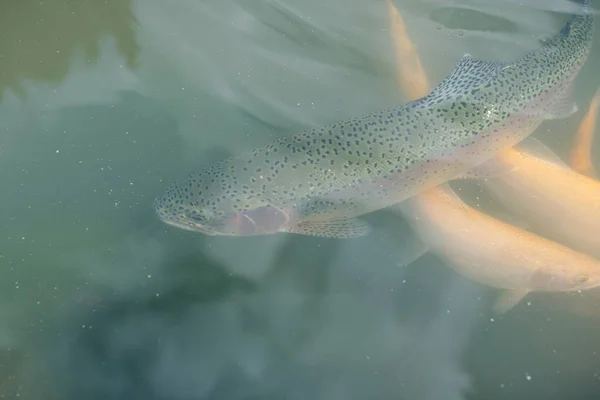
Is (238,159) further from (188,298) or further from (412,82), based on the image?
(412,82)

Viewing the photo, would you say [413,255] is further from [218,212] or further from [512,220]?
[218,212]

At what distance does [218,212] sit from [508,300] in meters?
2.11

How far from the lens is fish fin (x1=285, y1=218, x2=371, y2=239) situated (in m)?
3.74

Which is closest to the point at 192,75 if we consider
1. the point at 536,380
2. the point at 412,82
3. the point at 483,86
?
the point at 412,82

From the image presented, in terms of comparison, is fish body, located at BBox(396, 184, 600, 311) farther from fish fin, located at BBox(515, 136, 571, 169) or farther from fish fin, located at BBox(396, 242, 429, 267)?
fish fin, located at BBox(515, 136, 571, 169)

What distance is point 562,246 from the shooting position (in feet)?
12.4

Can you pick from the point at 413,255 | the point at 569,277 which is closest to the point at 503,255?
the point at 569,277

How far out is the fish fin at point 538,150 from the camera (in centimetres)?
410

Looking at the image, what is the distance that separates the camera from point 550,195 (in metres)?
3.93

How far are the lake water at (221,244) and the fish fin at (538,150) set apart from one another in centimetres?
25

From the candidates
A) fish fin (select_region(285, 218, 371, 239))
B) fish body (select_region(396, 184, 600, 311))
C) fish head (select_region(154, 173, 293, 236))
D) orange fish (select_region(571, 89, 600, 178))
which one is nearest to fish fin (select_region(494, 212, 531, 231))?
fish body (select_region(396, 184, 600, 311))

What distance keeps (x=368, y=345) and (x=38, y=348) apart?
2229 millimetres

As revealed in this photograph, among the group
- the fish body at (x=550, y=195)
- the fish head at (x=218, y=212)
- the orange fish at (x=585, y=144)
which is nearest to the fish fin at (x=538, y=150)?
the fish body at (x=550, y=195)

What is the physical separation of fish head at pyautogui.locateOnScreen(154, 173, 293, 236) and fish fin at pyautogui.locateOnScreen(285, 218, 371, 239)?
0.40 feet
